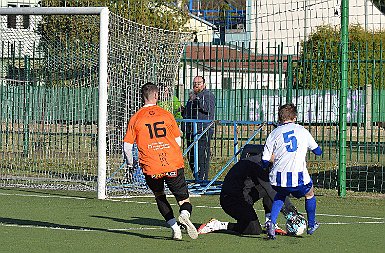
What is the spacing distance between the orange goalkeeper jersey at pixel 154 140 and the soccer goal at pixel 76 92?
4.45m

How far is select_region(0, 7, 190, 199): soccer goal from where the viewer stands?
15844 millimetres

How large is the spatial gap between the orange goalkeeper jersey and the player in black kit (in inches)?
28.4

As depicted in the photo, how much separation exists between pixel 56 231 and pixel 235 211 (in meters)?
2.12

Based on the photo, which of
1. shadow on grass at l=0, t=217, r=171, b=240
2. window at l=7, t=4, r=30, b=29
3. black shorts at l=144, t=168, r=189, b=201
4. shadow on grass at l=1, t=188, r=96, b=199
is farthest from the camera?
window at l=7, t=4, r=30, b=29

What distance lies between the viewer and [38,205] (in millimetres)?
14266

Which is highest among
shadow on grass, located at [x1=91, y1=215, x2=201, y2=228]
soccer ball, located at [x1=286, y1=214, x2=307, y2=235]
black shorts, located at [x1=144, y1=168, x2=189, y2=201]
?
black shorts, located at [x1=144, y1=168, x2=189, y2=201]

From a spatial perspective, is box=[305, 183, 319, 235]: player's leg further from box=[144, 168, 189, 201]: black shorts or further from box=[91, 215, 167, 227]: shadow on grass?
box=[91, 215, 167, 227]: shadow on grass

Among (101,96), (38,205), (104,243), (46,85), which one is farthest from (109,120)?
(104,243)

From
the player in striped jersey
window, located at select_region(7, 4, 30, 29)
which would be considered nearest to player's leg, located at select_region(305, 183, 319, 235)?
the player in striped jersey

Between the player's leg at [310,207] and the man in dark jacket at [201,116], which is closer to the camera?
the player's leg at [310,207]

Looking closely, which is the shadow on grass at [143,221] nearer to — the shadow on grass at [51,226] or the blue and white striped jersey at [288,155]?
the shadow on grass at [51,226]

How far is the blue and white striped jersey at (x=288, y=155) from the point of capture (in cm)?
1038

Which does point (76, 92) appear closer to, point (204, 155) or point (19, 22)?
point (19, 22)

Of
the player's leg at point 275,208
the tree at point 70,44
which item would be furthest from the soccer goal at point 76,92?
the player's leg at point 275,208
